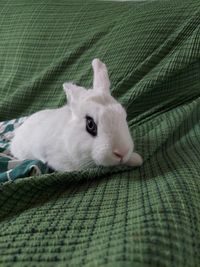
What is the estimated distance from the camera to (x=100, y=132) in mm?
872

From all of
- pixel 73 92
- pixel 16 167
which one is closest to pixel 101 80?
pixel 73 92

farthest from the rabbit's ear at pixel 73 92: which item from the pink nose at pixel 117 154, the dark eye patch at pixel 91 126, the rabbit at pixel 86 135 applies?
the pink nose at pixel 117 154

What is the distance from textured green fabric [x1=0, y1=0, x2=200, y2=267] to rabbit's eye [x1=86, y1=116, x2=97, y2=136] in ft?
0.31

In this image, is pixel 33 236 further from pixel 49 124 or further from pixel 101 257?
pixel 49 124

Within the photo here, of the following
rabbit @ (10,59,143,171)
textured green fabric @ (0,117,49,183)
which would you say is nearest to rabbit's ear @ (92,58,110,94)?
rabbit @ (10,59,143,171)

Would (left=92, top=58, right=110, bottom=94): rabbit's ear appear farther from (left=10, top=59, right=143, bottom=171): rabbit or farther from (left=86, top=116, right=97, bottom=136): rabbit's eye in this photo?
(left=86, top=116, right=97, bottom=136): rabbit's eye

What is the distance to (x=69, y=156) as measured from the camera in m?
0.92

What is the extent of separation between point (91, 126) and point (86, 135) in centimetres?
2

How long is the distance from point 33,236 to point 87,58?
3.10 feet

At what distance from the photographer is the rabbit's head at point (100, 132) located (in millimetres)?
858

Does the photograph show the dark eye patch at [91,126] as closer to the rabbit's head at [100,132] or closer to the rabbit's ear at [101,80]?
the rabbit's head at [100,132]

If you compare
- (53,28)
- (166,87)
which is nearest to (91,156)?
(166,87)

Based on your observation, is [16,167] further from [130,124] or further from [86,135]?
[130,124]

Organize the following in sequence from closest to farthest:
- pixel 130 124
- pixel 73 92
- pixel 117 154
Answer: pixel 117 154 < pixel 73 92 < pixel 130 124
